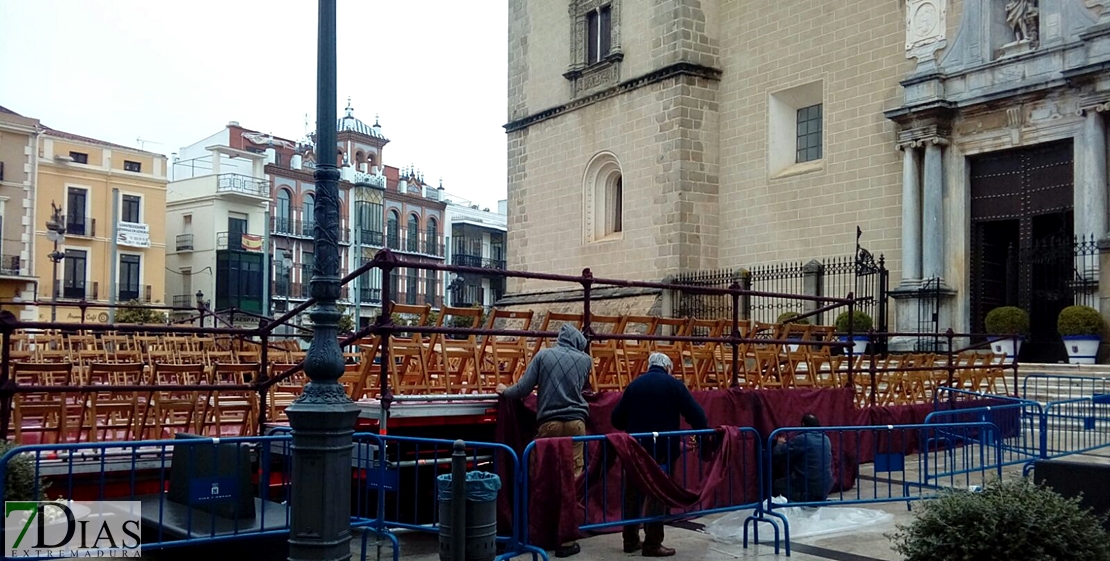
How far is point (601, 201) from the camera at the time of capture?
27.8 metres

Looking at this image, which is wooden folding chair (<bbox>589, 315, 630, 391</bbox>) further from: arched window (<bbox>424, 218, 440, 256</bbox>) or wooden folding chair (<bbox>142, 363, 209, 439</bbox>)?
arched window (<bbox>424, 218, 440, 256</bbox>)

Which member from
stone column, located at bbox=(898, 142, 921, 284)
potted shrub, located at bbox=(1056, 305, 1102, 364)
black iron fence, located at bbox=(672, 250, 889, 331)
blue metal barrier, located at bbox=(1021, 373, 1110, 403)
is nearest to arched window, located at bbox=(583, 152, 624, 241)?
black iron fence, located at bbox=(672, 250, 889, 331)

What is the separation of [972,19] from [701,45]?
25.0ft

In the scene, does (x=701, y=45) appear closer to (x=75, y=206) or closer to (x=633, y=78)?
(x=633, y=78)

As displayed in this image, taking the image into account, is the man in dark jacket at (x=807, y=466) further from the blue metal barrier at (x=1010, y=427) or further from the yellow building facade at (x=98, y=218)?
the yellow building facade at (x=98, y=218)

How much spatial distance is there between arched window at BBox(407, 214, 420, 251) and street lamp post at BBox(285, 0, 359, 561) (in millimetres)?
61508

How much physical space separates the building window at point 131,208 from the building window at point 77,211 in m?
1.75

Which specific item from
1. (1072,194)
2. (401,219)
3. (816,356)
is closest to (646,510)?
(816,356)

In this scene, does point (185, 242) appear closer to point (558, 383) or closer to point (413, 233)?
point (413, 233)

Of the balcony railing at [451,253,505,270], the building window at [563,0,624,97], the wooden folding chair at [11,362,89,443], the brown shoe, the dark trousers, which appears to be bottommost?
the brown shoe

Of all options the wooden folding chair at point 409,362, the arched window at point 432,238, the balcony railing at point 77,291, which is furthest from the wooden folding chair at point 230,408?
the arched window at point 432,238

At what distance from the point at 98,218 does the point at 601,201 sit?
27.7m

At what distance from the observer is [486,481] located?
5809 mm

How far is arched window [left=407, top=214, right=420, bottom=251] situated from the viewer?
66438 mm
